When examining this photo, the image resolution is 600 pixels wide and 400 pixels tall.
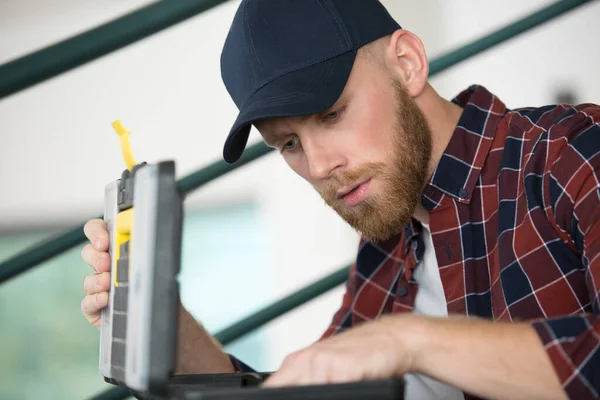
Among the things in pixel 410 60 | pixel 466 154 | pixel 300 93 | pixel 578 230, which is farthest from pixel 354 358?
pixel 410 60

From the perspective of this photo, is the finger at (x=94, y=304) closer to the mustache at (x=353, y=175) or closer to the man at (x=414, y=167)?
the man at (x=414, y=167)

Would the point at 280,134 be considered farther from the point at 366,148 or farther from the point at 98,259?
the point at 98,259

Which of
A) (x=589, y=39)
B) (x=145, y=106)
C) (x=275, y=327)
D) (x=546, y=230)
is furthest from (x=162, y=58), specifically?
(x=546, y=230)

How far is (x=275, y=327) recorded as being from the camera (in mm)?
6910

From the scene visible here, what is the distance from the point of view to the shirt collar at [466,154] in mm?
1208

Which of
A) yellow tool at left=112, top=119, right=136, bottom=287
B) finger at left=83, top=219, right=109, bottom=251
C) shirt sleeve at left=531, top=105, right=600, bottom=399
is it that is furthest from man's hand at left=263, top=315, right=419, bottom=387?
finger at left=83, top=219, right=109, bottom=251

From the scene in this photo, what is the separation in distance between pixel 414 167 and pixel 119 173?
5.94 meters

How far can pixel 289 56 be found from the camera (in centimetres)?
115

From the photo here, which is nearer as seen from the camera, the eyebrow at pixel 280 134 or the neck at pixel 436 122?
the eyebrow at pixel 280 134

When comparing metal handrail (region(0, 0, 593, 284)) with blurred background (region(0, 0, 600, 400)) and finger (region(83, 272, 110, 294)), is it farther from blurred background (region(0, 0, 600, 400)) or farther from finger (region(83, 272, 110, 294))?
blurred background (region(0, 0, 600, 400))

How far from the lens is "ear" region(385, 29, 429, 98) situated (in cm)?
129

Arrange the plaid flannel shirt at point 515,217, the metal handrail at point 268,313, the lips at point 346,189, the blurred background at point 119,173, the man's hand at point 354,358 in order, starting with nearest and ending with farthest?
the man's hand at point 354,358 < the plaid flannel shirt at point 515,217 < the lips at point 346,189 < the metal handrail at point 268,313 < the blurred background at point 119,173

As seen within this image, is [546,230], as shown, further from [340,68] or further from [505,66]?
[505,66]

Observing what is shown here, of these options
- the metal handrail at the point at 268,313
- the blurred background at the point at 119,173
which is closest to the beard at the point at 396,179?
the metal handrail at the point at 268,313
